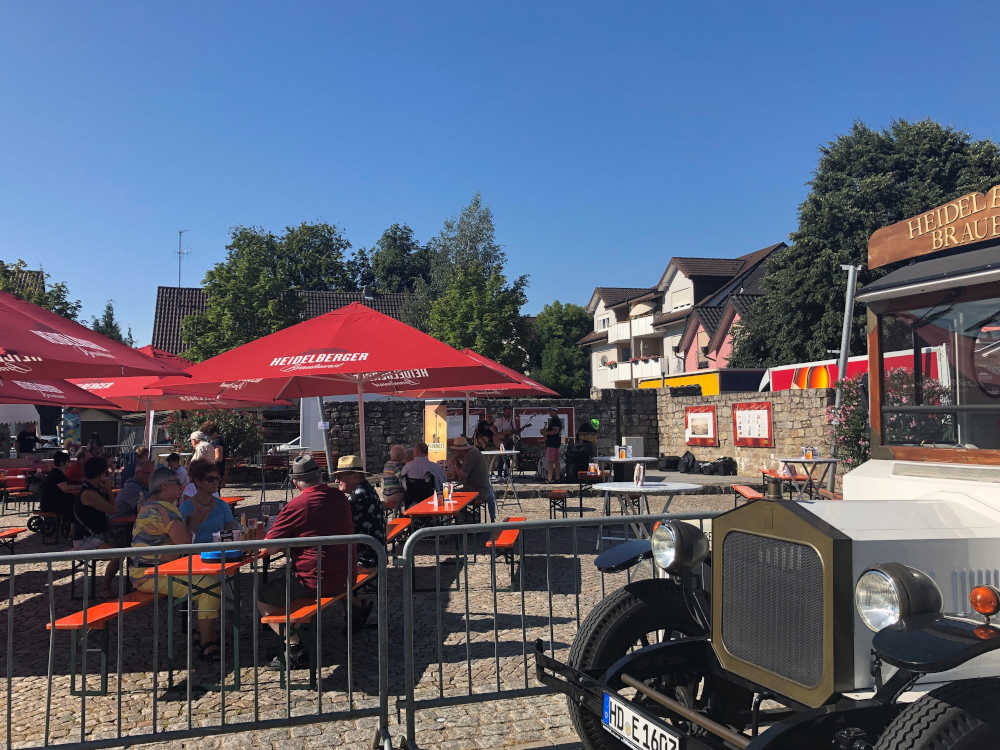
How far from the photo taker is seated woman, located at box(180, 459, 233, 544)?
21.7ft

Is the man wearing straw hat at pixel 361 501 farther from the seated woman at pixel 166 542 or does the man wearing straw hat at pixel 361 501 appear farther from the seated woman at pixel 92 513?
the seated woman at pixel 92 513

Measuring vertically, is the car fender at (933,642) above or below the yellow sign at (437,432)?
below

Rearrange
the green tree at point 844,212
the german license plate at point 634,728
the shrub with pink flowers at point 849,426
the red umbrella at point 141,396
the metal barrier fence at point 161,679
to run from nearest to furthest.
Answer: the german license plate at point 634,728 < the metal barrier fence at point 161,679 < the red umbrella at point 141,396 < the shrub with pink flowers at point 849,426 < the green tree at point 844,212

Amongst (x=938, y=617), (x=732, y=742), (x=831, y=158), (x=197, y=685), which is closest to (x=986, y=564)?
(x=938, y=617)

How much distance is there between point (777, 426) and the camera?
65.0 feet

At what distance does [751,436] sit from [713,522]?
60.1 ft

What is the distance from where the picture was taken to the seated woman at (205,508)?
261 inches

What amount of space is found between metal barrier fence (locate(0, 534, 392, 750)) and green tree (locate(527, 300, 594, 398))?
57.5m

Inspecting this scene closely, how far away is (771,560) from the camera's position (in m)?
2.97

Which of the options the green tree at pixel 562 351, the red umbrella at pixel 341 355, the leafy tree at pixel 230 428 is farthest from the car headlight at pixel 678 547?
the green tree at pixel 562 351

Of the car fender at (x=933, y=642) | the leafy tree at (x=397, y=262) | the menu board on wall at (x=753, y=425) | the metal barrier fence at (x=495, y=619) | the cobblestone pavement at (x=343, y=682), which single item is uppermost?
the leafy tree at (x=397, y=262)

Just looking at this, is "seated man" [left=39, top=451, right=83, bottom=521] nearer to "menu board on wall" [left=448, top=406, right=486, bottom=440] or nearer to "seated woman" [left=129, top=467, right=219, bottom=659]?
"seated woman" [left=129, top=467, right=219, bottom=659]

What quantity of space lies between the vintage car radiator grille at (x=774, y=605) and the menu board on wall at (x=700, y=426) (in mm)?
19766

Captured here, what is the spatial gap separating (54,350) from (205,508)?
6.35 feet
